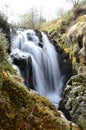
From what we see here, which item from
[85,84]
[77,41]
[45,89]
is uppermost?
[77,41]

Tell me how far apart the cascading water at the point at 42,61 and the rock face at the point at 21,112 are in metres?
13.1

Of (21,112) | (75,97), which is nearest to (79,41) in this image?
(75,97)

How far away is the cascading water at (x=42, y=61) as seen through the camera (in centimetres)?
1929

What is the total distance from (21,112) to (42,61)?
16735mm

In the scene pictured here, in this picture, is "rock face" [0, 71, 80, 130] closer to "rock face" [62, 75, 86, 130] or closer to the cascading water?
"rock face" [62, 75, 86, 130]

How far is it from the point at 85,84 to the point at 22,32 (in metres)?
10.4

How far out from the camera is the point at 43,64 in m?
21.2

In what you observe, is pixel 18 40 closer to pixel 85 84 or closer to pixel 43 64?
pixel 43 64

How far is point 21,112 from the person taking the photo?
460cm

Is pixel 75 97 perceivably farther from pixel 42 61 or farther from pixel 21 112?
pixel 21 112

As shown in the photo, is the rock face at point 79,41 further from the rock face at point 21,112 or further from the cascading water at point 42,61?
the rock face at point 21,112

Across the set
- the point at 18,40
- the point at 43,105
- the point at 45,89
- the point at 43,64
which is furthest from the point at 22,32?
the point at 43,105

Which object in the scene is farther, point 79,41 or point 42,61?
point 79,41

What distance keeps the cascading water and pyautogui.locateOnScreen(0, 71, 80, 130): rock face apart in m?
13.1
